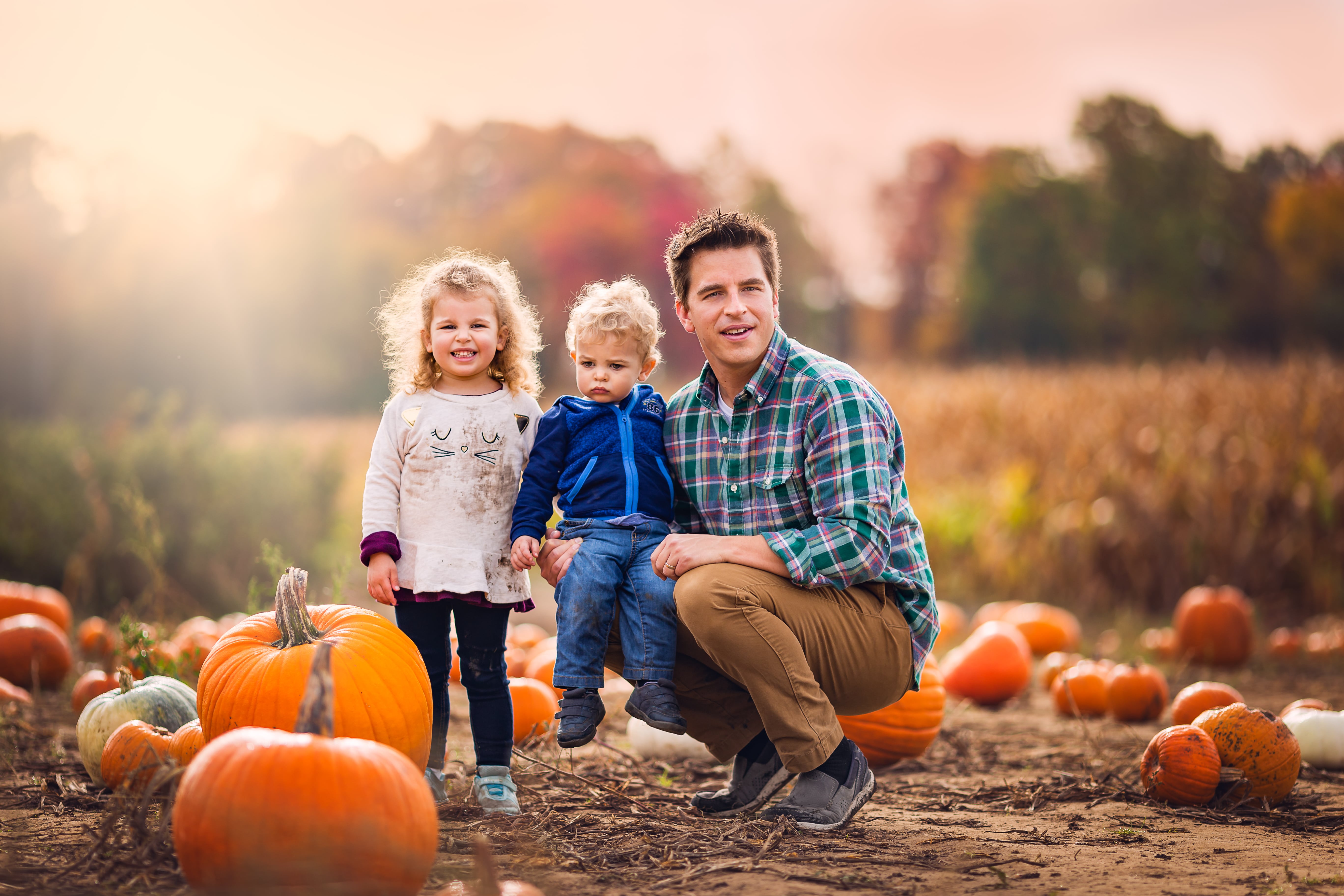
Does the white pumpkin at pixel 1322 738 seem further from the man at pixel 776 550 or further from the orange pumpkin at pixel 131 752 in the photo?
the orange pumpkin at pixel 131 752

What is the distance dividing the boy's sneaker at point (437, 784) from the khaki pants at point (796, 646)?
0.66 m

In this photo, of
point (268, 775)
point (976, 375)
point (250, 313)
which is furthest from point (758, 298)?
point (250, 313)

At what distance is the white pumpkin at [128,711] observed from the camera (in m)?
3.30

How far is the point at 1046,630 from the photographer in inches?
252

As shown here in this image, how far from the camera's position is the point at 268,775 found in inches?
81.8

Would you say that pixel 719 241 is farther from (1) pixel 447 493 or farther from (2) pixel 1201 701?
(2) pixel 1201 701

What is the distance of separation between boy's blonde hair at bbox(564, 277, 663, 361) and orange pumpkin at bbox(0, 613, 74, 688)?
3148 mm

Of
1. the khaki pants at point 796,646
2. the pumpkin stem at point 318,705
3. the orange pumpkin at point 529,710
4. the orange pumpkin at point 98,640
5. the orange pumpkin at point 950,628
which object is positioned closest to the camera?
the pumpkin stem at point 318,705

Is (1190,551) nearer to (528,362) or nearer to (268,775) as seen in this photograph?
(528,362)

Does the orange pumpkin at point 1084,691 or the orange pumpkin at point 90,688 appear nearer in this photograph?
the orange pumpkin at point 90,688

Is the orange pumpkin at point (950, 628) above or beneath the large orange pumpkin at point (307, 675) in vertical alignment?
beneath

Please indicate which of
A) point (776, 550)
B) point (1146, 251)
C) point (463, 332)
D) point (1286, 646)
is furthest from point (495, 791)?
point (1146, 251)

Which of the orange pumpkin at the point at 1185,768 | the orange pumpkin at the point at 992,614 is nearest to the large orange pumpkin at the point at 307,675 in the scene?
the orange pumpkin at the point at 1185,768

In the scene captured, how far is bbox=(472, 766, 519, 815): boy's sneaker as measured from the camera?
3062 mm
